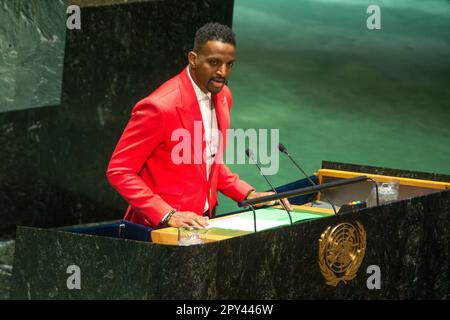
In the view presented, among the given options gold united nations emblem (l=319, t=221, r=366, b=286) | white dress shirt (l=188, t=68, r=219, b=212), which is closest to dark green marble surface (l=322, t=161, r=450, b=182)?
gold united nations emblem (l=319, t=221, r=366, b=286)

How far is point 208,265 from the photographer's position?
4762 millimetres

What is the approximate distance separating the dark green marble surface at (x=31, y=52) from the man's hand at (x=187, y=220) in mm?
1767

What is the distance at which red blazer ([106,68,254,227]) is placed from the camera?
5.34 meters

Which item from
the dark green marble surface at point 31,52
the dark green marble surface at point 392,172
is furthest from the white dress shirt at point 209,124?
the dark green marble surface at point 31,52

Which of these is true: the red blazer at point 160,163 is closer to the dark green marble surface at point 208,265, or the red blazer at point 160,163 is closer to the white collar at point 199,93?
the white collar at point 199,93

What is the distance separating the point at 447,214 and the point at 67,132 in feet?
7.32

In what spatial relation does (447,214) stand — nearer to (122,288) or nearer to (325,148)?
(122,288)

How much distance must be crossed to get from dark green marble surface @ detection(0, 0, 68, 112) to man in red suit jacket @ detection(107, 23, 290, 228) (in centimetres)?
137

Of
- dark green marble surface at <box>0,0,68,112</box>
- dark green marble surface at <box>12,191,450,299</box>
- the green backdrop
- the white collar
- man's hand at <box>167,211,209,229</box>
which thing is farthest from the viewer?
the green backdrop

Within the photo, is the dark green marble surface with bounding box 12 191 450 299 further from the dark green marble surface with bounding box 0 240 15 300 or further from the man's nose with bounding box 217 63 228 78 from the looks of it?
the dark green marble surface with bounding box 0 240 15 300

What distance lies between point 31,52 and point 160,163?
1.55 meters

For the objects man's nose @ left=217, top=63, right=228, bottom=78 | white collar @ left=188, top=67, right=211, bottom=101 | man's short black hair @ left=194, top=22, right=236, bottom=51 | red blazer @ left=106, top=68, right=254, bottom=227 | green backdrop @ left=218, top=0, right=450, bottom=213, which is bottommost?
red blazer @ left=106, top=68, right=254, bottom=227

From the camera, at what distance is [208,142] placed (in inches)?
220

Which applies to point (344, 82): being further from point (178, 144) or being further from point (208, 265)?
point (208, 265)
